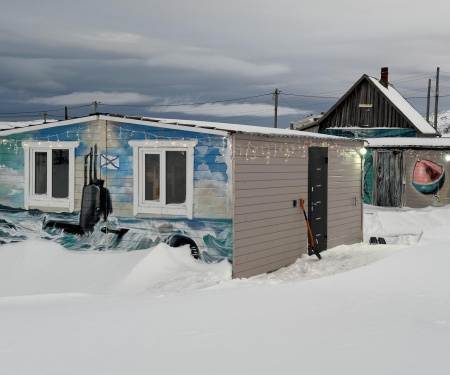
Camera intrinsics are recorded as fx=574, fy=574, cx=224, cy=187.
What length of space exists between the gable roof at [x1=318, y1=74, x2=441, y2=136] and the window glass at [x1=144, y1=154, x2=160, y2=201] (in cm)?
2308

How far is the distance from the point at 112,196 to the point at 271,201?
3.26 metres

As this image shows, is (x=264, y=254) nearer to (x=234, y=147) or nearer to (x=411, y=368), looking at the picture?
(x=234, y=147)

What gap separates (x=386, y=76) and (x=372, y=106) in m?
3.16

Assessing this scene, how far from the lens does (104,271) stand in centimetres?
1101

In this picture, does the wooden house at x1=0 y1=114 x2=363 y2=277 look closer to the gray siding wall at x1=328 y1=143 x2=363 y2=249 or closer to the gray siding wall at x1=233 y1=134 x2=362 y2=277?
the gray siding wall at x1=233 y1=134 x2=362 y2=277

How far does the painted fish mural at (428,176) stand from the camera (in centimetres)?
2469

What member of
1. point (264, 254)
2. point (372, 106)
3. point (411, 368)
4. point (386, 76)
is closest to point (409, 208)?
point (372, 106)

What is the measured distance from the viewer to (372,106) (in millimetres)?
32906

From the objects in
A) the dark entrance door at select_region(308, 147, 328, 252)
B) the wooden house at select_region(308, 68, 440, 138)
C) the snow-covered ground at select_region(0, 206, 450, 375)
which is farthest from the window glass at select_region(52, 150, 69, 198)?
the wooden house at select_region(308, 68, 440, 138)

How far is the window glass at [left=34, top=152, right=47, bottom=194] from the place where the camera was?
12.7 metres

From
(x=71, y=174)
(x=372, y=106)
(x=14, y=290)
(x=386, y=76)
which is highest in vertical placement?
(x=386, y=76)

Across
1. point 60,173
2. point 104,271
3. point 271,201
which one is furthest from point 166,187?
point 60,173

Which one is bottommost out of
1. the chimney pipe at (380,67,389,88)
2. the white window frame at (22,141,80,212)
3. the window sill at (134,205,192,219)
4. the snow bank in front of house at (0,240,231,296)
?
the snow bank in front of house at (0,240,231,296)

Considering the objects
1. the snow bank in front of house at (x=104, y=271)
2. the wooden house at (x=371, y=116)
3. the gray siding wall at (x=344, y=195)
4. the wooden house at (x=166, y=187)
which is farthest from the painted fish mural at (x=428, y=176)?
the snow bank in front of house at (x=104, y=271)
